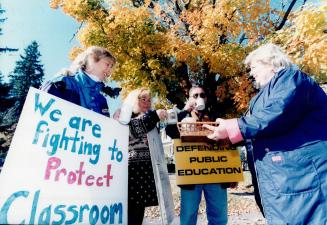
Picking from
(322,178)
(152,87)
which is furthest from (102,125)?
(152,87)

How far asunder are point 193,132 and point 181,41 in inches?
313

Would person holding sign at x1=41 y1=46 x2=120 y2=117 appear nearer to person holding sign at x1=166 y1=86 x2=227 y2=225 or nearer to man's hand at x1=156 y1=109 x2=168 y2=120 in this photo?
man's hand at x1=156 y1=109 x2=168 y2=120

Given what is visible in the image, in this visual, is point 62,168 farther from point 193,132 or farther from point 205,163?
point 205,163

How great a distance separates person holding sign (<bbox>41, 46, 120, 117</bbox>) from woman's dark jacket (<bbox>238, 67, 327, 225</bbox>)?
1.25 meters

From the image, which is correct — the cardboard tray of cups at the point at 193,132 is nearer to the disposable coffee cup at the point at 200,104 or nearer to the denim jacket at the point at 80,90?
the disposable coffee cup at the point at 200,104

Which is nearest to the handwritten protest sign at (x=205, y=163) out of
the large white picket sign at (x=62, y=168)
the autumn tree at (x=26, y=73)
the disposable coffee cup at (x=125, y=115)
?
the disposable coffee cup at (x=125, y=115)

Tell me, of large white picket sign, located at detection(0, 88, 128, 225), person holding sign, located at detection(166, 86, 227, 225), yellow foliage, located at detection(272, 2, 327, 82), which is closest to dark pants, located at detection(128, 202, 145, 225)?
person holding sign, located at detection(166, 86, 227, 225)

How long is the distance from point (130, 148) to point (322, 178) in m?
1.87

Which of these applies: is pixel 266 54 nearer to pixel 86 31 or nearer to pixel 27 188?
pixel 27 188

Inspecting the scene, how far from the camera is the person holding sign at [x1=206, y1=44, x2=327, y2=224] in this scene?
6.42 ft

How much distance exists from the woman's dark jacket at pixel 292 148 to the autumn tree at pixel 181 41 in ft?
24.1

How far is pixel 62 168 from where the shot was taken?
2117 mm

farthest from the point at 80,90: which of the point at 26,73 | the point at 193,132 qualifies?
the point at 26,73

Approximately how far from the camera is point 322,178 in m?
1.95
